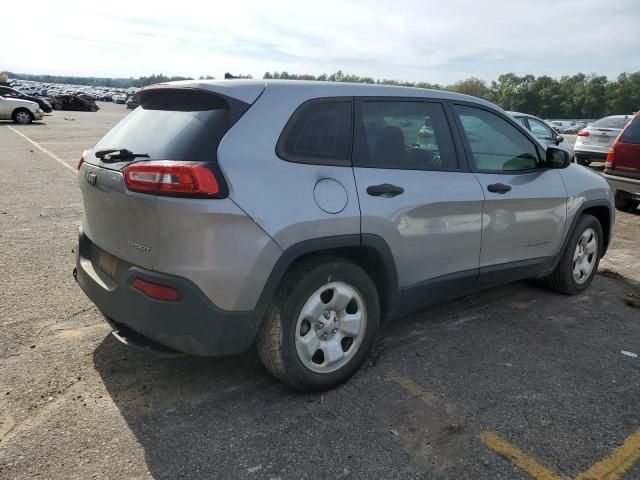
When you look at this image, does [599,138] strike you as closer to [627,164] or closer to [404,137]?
[627,164]

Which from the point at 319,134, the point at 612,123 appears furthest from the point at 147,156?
the point at 612,123

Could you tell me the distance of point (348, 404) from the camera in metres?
2.93

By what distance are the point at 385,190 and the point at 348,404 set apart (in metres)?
1.26

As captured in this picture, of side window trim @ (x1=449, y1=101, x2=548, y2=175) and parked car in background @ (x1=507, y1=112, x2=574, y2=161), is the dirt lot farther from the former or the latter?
parked car in background @ (x1=507, y1=112, x2=574, y2=161)

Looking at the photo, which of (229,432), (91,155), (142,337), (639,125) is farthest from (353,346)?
(639,125)

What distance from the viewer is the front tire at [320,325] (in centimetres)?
277

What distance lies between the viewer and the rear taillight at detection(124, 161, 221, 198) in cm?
244

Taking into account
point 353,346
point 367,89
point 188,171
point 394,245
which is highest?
point 367,89

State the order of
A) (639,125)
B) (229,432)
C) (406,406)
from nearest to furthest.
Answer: (229,432), (406,406), (639,125)

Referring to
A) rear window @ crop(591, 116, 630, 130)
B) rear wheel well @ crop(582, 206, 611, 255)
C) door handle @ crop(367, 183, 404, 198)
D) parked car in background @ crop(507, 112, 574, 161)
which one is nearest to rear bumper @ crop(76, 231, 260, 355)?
door handle @ crop(367, 183, 404, 198)

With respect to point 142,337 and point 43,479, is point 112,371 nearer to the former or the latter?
point 142,337

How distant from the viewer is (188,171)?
2439mm

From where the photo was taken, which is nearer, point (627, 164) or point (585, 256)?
point (585, 256)

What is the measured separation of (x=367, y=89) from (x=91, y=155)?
1765 millimetres
